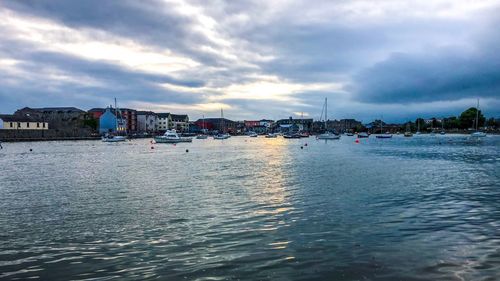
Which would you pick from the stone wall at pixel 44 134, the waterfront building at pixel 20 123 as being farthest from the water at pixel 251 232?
the waterfront building at pixel 20 123

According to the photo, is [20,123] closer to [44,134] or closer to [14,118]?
[14,118]

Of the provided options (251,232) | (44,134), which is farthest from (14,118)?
(251,232)

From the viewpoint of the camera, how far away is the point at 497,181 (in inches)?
1124

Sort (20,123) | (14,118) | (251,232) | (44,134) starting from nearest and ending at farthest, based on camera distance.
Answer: (251,232) → (14,118) → (20,123) → (44,134)

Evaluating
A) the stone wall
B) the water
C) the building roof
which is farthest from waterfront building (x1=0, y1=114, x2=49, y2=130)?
the water

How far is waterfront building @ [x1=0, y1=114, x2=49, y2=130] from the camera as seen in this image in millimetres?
151125

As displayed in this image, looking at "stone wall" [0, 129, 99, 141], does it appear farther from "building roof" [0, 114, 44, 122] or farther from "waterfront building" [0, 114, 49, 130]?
"building roof" [0, 114, 44, 122]

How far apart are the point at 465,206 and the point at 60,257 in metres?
17.4

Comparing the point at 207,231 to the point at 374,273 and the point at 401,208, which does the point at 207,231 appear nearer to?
the point at 374,273

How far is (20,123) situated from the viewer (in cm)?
15625

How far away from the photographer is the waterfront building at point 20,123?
151 metres

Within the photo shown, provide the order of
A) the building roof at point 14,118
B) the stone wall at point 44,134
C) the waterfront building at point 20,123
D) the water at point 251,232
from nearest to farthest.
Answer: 1. the water at point 251,232
2. the stone wall at point 44,134
3. the waterfront building at point 20,123
4. the building roof at point 14,118

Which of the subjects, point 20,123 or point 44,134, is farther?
point 44,134

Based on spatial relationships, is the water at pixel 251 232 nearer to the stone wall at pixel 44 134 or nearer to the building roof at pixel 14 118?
the stone wall at pixel 44 134
